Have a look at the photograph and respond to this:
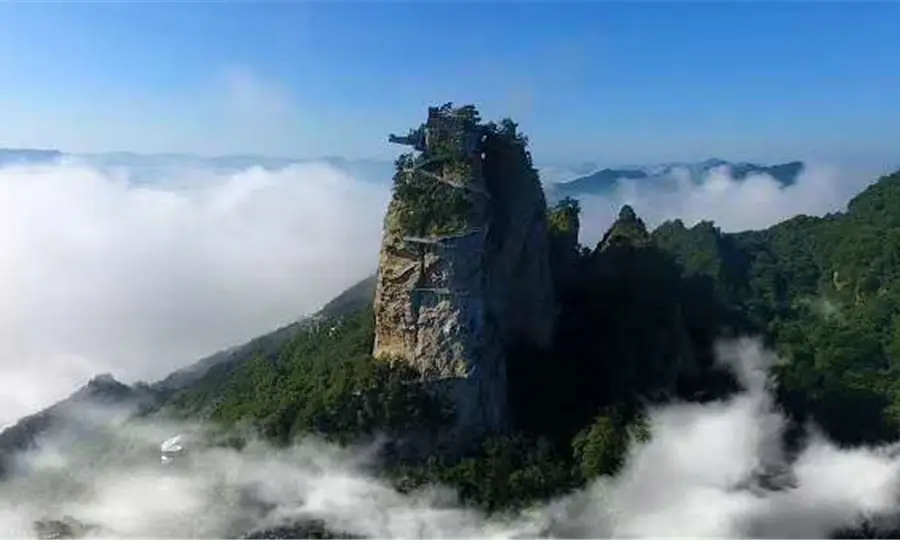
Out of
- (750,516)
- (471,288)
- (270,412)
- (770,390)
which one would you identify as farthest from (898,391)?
(270,412)

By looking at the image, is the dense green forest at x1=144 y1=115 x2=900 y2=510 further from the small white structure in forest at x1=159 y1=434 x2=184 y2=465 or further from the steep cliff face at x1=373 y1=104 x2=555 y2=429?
the small white structure in forest at x1=159 y1=434 x2=184 y2=465

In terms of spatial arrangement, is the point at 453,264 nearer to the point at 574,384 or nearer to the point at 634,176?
the point at 574,384

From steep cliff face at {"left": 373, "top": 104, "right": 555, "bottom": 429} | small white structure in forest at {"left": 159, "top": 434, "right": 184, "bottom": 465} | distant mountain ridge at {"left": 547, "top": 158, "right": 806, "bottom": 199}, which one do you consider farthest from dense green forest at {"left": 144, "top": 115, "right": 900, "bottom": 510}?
distant mountain ridge at {"left": 547, "top": 158, "right": 806, "bottom": 199}

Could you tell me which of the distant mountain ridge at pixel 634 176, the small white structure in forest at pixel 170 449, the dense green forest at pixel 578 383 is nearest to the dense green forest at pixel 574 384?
the dense green forest at pixel 578 383

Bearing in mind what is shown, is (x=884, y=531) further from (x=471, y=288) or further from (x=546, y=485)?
(x=471, y=288)

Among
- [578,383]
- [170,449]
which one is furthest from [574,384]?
[170,449]

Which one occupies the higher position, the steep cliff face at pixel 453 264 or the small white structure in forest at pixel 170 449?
the steep cliff face at pixel 453 264

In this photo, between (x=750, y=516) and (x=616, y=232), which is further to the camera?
(x=616, y=232)

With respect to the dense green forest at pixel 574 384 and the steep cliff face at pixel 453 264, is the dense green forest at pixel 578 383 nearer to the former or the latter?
the dense green forest at pixel 574 384
